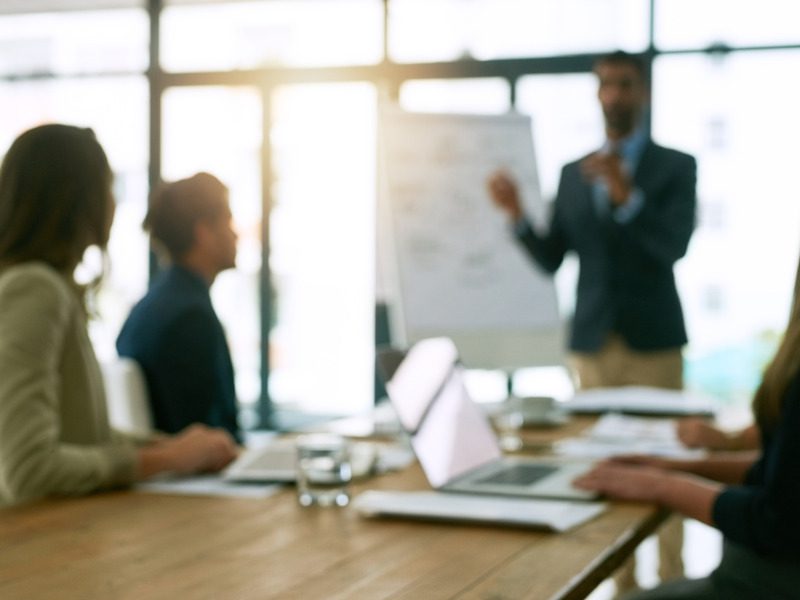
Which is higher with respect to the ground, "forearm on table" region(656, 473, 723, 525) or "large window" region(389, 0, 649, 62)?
"large window" region(389, 0, 649, 62)

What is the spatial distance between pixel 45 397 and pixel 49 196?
0.35m

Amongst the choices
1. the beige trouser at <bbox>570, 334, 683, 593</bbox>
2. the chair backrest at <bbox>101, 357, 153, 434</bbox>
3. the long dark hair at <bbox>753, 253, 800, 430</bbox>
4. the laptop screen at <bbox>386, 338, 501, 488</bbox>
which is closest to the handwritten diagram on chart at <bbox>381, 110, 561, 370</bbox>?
the beige trouser at <bbox>570, 334, 683, 593</bbox>

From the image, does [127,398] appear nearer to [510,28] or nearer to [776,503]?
[776,503]

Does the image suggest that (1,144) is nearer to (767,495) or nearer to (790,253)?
(790,253)

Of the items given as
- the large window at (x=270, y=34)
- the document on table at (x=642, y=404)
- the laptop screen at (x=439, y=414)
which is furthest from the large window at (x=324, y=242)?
the laptop screen at (x=439, y=414)

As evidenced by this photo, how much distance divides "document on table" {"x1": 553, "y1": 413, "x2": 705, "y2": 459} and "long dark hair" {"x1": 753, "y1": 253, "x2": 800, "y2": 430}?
665 mm

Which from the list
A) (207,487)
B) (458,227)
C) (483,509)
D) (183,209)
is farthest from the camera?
(458,227)

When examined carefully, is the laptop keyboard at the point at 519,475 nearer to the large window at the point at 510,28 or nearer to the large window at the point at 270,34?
the large window at the point at 510,28

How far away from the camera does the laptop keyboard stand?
1950 mm

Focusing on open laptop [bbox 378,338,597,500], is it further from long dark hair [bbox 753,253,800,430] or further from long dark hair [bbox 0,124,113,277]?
long dark hair [bbox 0,124,113,277]

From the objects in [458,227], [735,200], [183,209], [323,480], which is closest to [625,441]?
[323,480]

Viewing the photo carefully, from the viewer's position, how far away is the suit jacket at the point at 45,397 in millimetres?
1761

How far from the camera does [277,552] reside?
1.48 m

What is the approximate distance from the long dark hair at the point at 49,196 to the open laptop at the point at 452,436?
1.84ft
